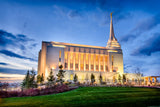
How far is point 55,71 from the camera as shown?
54656 mm

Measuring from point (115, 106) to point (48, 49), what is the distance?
5441 cm

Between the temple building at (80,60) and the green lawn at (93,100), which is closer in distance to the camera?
the green lawn at (93,100)

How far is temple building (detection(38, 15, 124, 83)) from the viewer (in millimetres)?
58625

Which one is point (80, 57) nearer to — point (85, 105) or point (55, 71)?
point (55, 71)

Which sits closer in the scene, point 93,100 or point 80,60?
point 93,100

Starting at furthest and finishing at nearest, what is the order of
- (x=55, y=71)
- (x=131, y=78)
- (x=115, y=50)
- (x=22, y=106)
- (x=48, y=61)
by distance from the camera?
(x=115, y=50) → (x=131, y=78) → (x=48, y=61) → (x=55, y=71) → (x=22, y=106)

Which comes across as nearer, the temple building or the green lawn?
the green lawn

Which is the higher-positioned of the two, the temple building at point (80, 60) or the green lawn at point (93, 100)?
the temple building at point (80, 60)

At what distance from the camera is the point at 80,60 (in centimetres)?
6588

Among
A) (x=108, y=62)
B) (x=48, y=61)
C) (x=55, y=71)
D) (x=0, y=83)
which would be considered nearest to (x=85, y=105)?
(x=0, y=83)

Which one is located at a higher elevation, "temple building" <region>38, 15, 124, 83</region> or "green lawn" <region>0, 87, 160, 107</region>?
"temple building" <region>38, 15, 124, 83</region>

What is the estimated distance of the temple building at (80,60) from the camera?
58625 mm

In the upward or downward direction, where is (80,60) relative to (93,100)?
upward

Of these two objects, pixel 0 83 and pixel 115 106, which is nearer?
pixel 115 106
